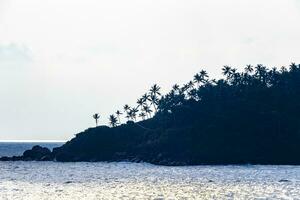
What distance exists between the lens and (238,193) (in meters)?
66.6

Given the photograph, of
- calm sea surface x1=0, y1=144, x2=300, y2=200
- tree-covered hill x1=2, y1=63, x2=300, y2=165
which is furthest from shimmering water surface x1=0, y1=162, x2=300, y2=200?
tree-covered hill x1=2, y1=63, x2=300, y2=165

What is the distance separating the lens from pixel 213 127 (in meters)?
139

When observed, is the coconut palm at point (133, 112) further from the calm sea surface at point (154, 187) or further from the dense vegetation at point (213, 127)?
the calm sea surface at point (154, 187)

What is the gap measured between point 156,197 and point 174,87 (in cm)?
10815

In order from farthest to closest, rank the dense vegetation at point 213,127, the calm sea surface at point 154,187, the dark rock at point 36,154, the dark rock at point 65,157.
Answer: the dark rock at point 36,154, the dark rock at point 65,157, the dense vegetation at point 213,127, the calm sea surface at point 154,187

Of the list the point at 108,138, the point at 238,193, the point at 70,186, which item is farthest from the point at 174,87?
the point at 238,193

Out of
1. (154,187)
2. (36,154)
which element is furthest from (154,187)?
(36,154)

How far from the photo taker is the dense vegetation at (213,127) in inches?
5354

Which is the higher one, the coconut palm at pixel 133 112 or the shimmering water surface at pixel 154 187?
the coconut palm at pixel 133 112

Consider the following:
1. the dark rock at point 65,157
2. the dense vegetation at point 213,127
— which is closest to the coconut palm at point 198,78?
the dense vegetation at point 213,127

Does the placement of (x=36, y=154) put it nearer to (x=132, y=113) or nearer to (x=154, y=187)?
(x=132, y=113)

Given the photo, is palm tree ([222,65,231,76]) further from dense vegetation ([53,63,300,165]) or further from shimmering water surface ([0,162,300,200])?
shimmering water surface ([0,162,300,200])

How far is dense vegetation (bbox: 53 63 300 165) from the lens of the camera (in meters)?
136

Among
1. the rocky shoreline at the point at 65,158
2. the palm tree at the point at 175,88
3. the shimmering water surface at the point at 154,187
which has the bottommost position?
the shimmering water surface at the point at 154,187
